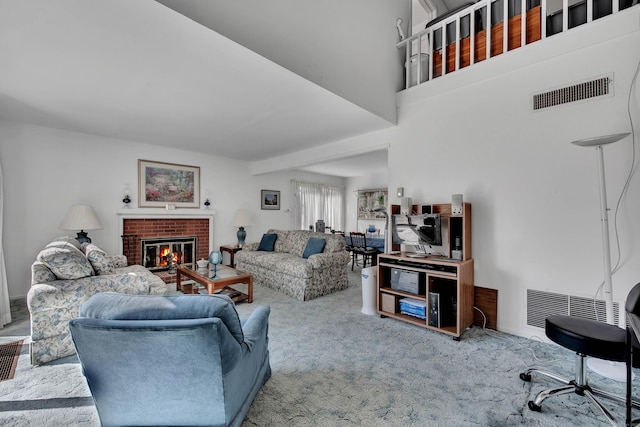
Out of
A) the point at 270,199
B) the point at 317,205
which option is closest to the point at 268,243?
the point at 270,199

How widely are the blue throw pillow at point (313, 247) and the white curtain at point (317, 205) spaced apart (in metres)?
2.87

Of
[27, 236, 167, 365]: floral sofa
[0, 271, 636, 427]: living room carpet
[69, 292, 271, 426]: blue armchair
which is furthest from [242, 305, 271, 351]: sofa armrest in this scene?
[27, 236, 167, 365]: floral sofa

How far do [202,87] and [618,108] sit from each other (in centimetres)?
361

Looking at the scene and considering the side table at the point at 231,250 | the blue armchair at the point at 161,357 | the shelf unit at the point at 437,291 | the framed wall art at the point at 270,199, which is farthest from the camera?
the framed wall art at the point at 270,199

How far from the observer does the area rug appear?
1979 mm

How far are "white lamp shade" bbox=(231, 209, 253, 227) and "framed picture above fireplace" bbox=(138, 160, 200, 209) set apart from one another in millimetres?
765

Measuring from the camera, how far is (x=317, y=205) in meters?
7.89

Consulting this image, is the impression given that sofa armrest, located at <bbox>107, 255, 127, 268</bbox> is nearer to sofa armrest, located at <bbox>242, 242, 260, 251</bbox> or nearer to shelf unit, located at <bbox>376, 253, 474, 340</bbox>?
sofa armrest, located at <bbox>242, 242, 260, 251</bbox>

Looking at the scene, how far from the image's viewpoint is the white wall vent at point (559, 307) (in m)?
2.28

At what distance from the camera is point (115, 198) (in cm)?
447

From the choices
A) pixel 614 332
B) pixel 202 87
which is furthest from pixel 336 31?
pixel 614 332

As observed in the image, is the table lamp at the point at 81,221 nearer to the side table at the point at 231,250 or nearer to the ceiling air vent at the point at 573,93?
the side table at the point at 231,250

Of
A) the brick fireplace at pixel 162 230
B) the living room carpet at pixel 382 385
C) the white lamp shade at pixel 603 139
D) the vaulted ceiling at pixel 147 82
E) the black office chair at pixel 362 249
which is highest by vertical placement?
the vaulted ceiling at pixel 147 82

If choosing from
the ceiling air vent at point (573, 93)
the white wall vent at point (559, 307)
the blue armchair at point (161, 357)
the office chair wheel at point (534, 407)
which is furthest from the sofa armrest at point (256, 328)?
the ceiling air vent at point (573, 93)
